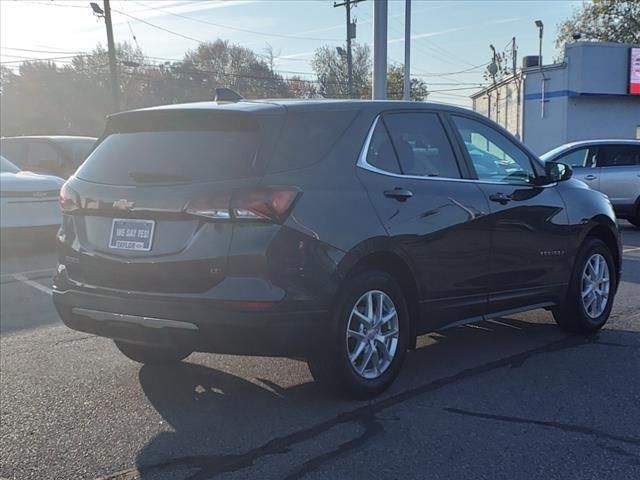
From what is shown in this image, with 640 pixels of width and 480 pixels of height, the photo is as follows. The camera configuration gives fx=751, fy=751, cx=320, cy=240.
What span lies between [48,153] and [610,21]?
147 ft

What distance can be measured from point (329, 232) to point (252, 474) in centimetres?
135

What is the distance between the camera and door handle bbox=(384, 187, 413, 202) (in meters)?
4.53

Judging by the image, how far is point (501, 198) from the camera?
5.35m

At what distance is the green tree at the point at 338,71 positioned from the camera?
2035 inches

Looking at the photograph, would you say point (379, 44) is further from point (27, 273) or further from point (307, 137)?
point (307, 137)

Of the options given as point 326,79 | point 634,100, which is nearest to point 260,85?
point 326,79

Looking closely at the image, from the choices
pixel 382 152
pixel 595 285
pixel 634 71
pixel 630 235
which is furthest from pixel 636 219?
pixel 634 71

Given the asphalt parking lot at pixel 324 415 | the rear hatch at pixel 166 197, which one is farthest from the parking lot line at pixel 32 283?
the rear hatch at pixel 166 197

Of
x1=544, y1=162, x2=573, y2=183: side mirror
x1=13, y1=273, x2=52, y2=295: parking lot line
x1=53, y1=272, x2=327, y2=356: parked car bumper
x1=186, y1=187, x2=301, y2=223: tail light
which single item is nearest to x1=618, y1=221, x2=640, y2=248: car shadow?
x1=544, y1=162, x2=573, y2=183: side mirror

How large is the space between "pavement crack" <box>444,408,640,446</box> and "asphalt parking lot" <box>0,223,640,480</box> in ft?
0.04

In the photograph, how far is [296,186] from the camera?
159 inches

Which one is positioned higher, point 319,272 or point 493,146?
point 493,146

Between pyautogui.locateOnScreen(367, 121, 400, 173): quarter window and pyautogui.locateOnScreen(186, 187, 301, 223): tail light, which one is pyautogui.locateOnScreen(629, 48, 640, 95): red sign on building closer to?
pyautogui.locateOnScreen(367, 121, 400, 173): quarter window

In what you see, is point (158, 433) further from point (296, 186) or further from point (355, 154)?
point (355, 154)
